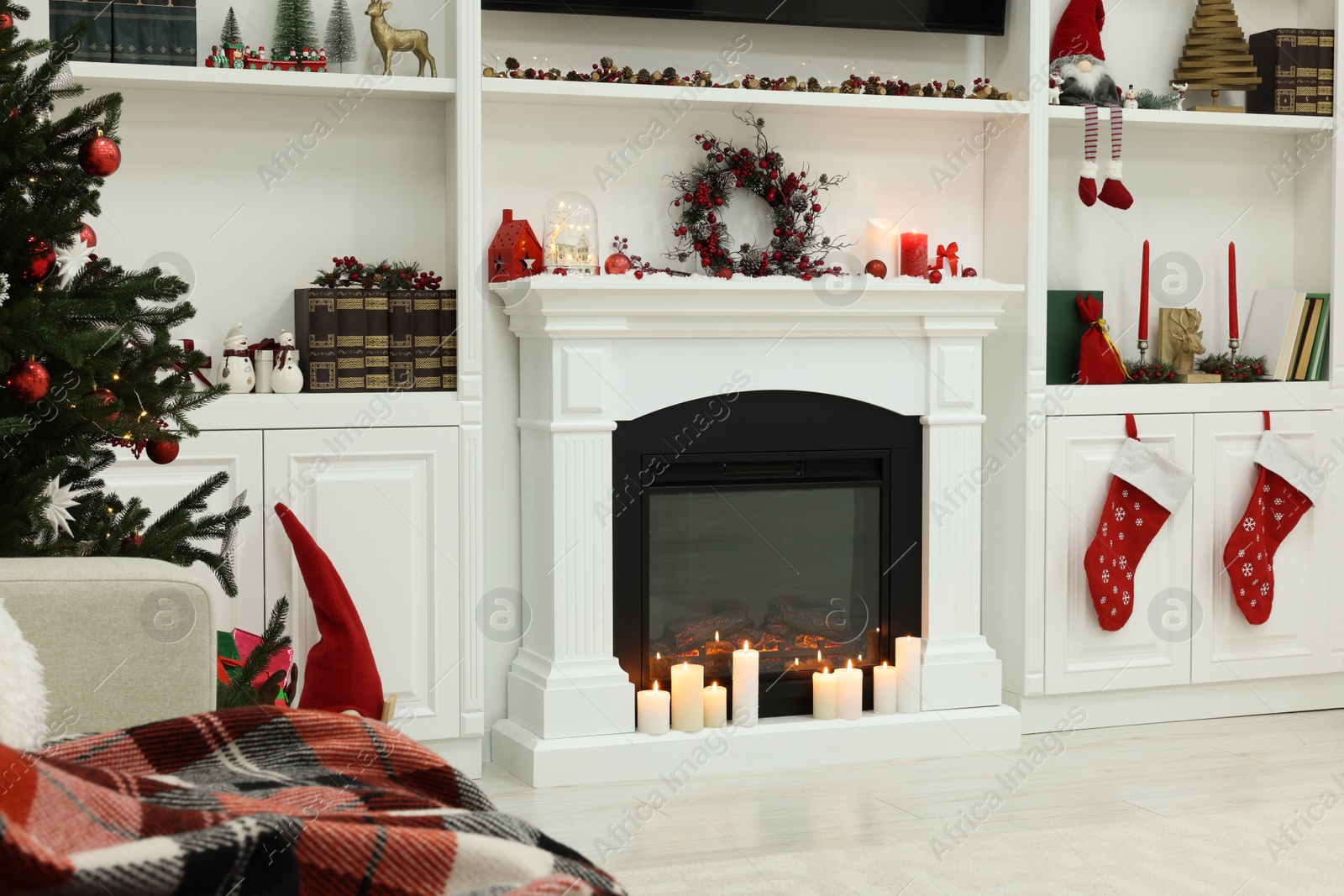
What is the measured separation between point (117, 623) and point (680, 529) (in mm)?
1995

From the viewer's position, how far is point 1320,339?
371 centimetres

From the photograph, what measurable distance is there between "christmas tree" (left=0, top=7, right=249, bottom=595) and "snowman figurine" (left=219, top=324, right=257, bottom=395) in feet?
3.64

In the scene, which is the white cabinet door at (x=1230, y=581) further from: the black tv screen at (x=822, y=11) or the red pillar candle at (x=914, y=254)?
the black tv screen at (x=822, y=11)

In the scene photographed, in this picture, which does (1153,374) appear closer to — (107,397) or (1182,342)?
(1182,342)

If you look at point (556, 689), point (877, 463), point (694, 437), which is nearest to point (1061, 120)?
point (877, 463)

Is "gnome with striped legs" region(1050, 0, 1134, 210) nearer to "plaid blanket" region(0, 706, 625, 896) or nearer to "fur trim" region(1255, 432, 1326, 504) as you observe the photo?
"fur trim" region(1255, 432, 1326, 504)

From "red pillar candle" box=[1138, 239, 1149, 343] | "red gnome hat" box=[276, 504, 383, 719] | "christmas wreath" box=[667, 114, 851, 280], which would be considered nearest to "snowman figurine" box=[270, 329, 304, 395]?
"red gnome hat" box=[276, 504, 383, 719]

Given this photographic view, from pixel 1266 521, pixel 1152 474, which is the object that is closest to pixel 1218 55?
pixel 1152 474

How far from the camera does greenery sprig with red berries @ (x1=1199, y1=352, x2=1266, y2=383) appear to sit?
3682 millimetres

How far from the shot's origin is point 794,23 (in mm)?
3357

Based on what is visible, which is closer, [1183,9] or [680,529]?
[680,529]

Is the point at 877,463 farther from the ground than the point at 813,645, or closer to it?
farther from the ground

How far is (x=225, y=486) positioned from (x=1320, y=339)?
310 cm

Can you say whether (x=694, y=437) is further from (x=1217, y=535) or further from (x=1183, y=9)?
(x=1183, y=9)
